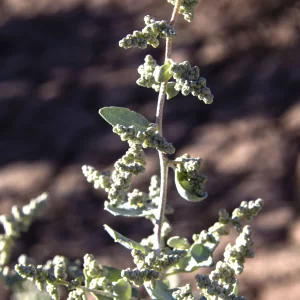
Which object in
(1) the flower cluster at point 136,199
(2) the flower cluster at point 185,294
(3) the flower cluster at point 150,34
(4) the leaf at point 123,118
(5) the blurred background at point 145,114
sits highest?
(5) the blurred background at point 145,114

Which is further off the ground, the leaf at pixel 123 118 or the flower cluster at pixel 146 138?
the leaf at pixel 123 118

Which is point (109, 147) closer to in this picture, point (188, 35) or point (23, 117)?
point (23, 117)

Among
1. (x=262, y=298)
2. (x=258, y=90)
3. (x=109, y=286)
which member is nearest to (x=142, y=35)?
(x=109, y=286)

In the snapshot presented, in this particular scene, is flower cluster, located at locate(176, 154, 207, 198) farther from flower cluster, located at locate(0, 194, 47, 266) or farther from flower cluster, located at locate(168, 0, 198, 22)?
flower cluster, located at locate(0, 194, 47, 266)

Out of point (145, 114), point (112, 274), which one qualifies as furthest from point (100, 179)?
point (145, 114)

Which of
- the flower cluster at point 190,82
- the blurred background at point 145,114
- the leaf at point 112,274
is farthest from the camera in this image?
the blurred background at point 145,114

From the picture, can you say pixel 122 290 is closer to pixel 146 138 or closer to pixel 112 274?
pixel 112 274

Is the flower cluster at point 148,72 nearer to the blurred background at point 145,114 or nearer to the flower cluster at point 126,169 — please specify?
the flower cluster at point 126,169

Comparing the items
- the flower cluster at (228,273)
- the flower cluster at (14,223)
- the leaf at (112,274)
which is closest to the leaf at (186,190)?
the flower cluster at (228,273)
